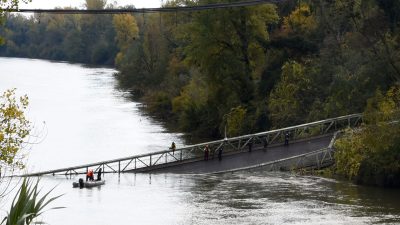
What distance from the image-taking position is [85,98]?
103m

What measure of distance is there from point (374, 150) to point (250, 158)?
8578 mm

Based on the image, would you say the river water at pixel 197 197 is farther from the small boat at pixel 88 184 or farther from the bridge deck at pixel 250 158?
the bridge deck at pixel 250 158

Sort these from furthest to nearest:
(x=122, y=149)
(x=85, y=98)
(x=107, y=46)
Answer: (x=107, y=46), (x=85, y=98), (x=122, y=149)

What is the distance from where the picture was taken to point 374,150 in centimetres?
4041

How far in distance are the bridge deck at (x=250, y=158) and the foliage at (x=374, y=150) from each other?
3.71 metres

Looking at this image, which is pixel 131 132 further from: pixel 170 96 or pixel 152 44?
pixel 152 44

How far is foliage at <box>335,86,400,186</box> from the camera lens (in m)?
40.3

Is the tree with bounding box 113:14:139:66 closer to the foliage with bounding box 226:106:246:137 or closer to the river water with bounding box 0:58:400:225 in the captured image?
the foliage with bounding box 226:106:246:137

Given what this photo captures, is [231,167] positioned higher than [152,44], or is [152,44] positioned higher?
[152,44]

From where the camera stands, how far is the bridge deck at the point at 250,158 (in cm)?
4528

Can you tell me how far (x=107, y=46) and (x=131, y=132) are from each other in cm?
11885

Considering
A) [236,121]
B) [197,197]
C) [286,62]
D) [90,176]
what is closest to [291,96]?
[286,62]

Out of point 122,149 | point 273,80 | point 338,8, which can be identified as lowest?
point 122,149

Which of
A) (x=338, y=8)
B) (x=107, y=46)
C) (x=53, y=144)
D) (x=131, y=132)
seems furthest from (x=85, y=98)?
(x=107, y=46)
